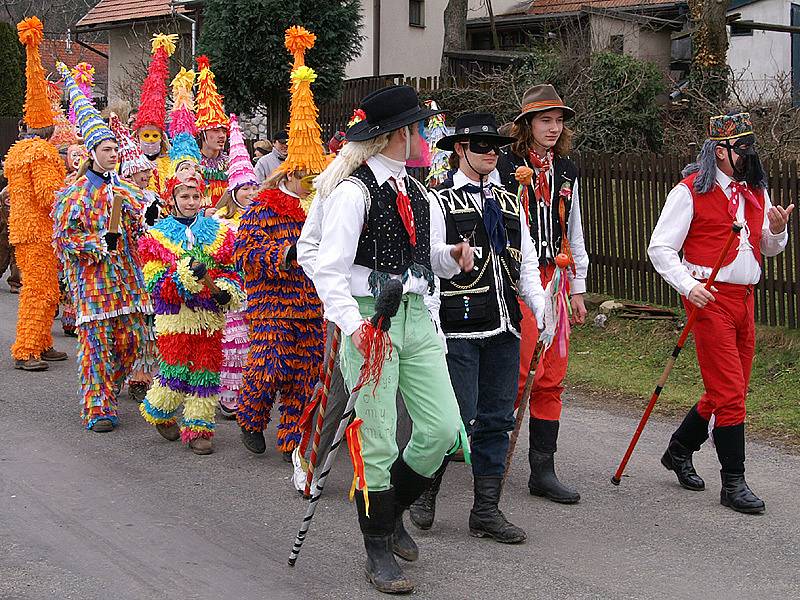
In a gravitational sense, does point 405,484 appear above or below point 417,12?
below

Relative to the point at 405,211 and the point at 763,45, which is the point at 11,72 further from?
the point at 405,211

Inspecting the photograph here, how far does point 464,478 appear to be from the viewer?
21.6 feet

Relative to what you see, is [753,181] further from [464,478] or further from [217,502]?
[217,502]

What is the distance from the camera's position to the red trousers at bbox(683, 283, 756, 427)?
5.84 metres

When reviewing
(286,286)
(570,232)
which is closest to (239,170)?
(286,286)

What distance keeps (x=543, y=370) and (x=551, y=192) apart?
0.98 m

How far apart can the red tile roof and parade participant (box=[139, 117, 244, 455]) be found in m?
23.6

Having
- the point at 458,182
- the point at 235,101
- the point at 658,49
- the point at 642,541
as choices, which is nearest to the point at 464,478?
the point at 642,541

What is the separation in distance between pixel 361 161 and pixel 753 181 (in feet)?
7.72

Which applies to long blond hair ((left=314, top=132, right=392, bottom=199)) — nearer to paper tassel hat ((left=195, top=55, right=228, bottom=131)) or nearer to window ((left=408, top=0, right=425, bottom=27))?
paper tassel hat ((left=195, top=55, right=228, bottom=131))

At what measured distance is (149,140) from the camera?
1005 cm

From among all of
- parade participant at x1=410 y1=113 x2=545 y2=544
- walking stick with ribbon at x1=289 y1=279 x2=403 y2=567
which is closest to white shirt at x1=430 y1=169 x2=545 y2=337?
parade participant at x1=410 y1=113 x2=545 y2=544

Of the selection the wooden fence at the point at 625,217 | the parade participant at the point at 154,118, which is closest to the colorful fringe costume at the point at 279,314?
the parade participant at the point at 154,118

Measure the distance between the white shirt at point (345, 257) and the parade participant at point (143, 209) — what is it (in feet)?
10.7
